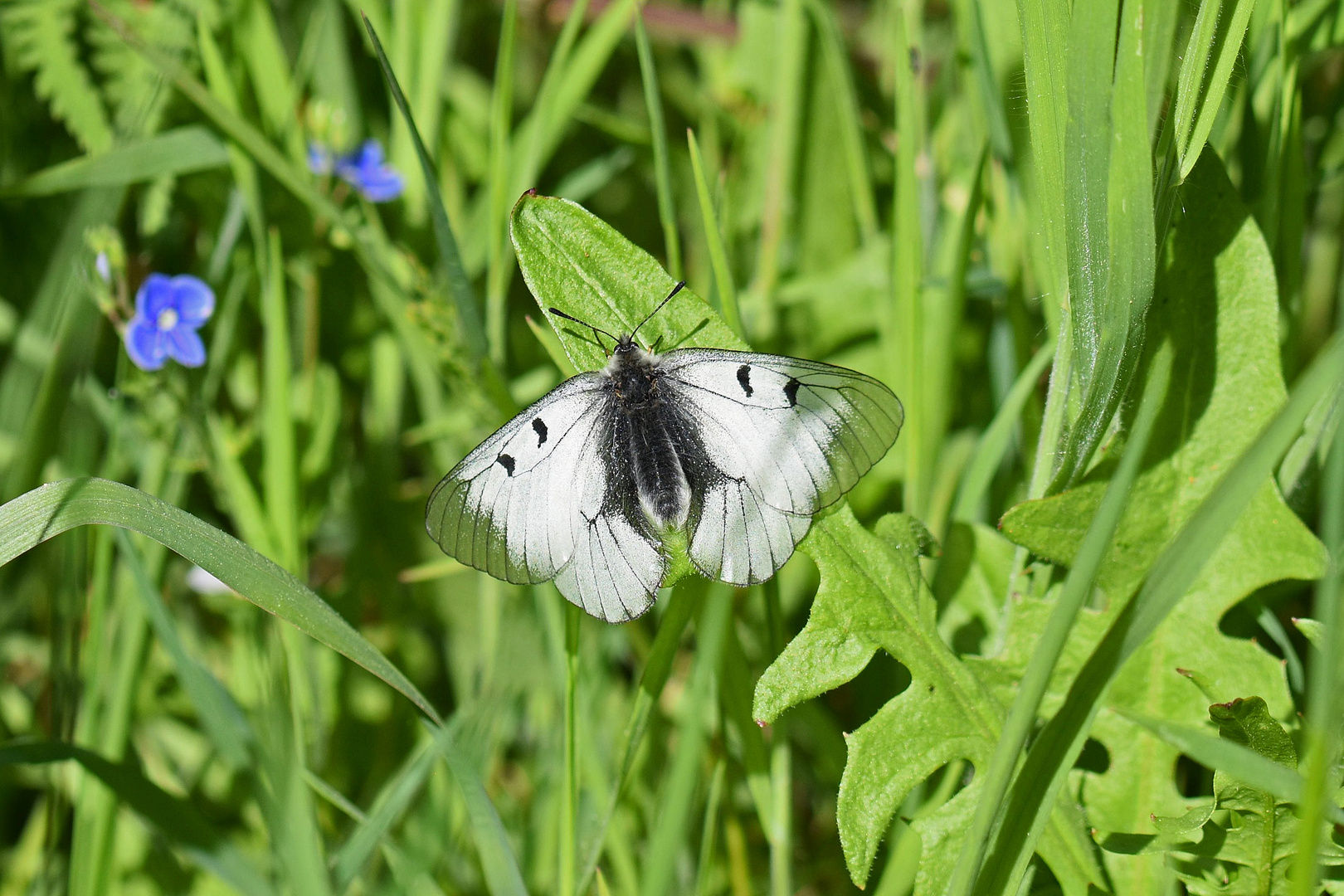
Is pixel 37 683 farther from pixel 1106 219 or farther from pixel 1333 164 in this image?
pixel 1333 164

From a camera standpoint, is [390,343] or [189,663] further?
[390,343]

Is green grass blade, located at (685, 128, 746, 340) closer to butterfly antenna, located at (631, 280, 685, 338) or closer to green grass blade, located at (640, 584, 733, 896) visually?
butterfly antenna, located at (631, 280, 685, 338)

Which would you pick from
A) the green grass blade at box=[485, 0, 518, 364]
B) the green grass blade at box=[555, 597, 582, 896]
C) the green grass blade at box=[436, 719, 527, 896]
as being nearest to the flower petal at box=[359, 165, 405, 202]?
the green grass blade at box=[485, 0, 518, 364]

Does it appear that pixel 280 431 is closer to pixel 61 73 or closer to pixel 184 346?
pixel 184 346

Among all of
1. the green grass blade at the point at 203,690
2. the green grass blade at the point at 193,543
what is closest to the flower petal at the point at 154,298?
the green grass blade at the point at 203,690

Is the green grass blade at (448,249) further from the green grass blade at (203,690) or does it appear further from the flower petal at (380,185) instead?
the green grass blade at (203,690)

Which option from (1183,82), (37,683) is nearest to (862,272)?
(1183,82)
